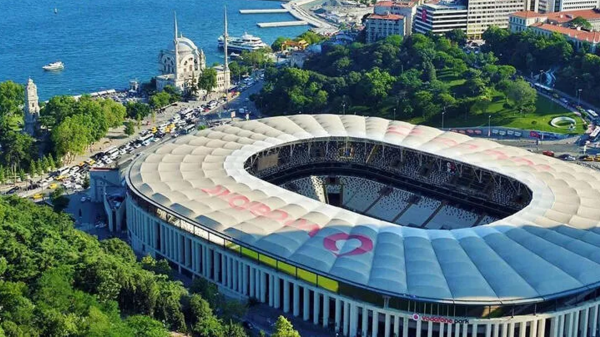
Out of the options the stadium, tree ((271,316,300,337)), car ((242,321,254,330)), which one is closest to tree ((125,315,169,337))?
tree ((271,316,300,337))

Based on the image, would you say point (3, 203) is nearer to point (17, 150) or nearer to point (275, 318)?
point (275, 318)

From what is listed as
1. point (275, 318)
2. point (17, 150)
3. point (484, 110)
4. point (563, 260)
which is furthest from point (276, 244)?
point (484, 110)

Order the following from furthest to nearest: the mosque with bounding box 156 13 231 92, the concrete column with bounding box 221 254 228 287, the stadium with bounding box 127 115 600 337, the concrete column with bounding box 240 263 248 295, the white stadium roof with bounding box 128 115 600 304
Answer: the mosque with bounding box 156 13 231 92, the concrete column with bounding box 221 254 228 287, the concrete column with bounding box 240 263 248 295, the white stadium roof with bounding box 128 115 600 304, the stadium with bounding box 127 115 600 337

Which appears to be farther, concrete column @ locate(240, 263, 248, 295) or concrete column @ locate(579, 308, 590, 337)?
concrete column @ locate(240, 263, 248, 295)

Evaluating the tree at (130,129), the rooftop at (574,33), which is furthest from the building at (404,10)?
the tree at (130,129)

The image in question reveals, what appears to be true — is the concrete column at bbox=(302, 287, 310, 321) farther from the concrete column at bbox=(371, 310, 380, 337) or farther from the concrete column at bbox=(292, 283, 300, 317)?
the concrete column at bbox=(371, 310, 380, 337)

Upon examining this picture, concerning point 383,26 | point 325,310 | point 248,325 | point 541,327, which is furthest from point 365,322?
point 383,26

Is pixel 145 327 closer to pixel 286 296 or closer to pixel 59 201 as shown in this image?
pixel 286 296
